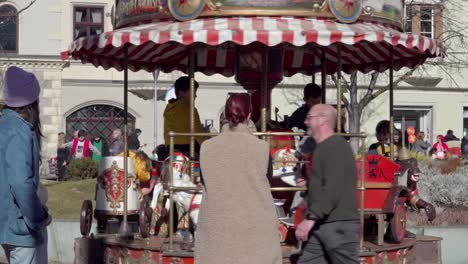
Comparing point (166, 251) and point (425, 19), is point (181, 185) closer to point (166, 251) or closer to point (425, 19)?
point (166, 251)

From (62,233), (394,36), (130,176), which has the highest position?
(394,36)

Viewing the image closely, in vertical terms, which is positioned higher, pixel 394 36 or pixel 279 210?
pixel 394 36

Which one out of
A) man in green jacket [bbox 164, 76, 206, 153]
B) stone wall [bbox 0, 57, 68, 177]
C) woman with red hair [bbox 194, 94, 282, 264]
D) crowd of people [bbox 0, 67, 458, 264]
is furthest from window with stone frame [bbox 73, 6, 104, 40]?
woman with red hair [bbox 194, 94, 282, 264]

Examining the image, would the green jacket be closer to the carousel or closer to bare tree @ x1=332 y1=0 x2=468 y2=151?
the carousel

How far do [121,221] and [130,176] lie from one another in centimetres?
61

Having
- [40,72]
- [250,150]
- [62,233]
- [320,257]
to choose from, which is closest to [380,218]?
[320,257]

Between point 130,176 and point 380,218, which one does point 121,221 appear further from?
point 380,218

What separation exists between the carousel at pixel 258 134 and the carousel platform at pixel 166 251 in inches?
0.4

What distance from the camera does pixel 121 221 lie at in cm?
1172

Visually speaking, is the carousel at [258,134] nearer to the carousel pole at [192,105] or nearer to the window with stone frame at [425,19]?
the carousel pole at [192,105]

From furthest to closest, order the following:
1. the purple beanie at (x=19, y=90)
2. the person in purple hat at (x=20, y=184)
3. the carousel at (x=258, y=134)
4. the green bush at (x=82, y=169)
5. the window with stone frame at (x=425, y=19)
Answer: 1. the window with stone frame at (x=425, y=19)
2. the green bush at (x=82, y=169)
3. the carousel at (x=258, y=134)
4. the purple beanie at (x=19, y=90)
5. the person in purple hat at (x=20, y=184)

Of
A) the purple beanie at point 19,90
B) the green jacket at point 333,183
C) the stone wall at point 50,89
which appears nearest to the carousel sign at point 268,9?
the green jacket at point 333,183

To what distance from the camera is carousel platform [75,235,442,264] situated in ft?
31.2

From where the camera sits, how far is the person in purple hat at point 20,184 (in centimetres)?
660
